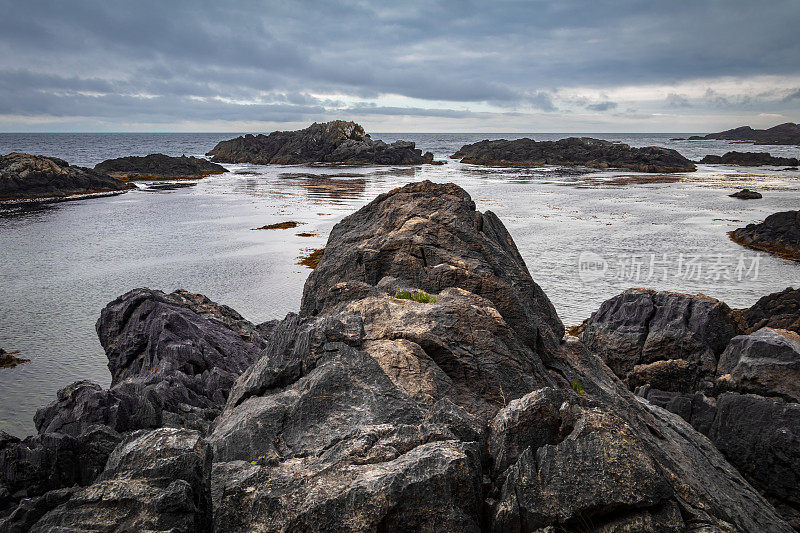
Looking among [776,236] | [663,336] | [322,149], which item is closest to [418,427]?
[663,336]

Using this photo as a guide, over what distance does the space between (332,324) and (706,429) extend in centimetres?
868

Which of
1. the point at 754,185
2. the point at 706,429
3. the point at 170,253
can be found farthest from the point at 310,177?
the point at 706,429

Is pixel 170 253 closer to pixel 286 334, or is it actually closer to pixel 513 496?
pixel 286 334

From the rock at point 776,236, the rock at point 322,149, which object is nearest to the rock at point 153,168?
the rock at point 322,149

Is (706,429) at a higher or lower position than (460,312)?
lower

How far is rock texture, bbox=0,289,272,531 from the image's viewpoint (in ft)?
22.3

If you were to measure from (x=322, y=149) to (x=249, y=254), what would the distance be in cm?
12253

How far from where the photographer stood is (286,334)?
8219mm

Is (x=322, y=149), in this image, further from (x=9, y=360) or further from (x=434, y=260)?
(x=434, y=260)

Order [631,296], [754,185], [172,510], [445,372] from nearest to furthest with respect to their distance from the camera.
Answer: [172,510] < [445,372] < [631,296] < [754,185]

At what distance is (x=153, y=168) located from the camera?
105000 mm

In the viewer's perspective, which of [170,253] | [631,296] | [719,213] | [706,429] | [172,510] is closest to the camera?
[172,510]

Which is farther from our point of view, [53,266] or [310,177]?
[310,177]

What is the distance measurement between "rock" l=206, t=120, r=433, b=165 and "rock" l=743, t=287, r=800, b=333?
412 ft
